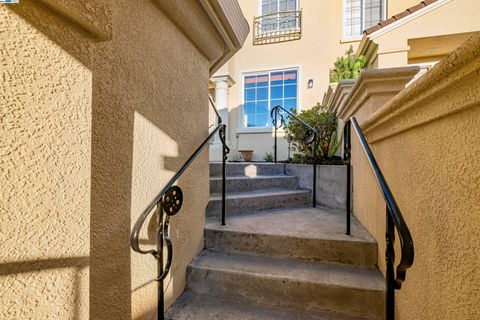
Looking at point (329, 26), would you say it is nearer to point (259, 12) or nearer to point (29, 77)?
point (259, 12)

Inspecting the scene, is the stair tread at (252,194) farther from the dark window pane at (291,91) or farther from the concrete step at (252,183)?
the dark window pane at (291,91)

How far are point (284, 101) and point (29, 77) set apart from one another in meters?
6.63

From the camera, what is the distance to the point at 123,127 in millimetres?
1158

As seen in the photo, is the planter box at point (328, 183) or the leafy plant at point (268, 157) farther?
the leafy plant at point (268, 157)

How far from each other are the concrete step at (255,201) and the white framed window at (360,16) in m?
5.35

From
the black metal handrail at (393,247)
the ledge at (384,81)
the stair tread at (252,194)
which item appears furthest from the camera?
the stair tread at (252,194)

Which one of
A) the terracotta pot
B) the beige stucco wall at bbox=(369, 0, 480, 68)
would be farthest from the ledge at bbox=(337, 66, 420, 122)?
the terracotta pot

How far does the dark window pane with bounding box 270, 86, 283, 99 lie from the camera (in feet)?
22.3

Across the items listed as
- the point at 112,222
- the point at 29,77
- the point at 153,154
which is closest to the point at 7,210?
the point at 29,77

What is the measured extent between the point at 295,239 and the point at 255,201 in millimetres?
929

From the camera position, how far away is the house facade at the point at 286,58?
6.27 metres

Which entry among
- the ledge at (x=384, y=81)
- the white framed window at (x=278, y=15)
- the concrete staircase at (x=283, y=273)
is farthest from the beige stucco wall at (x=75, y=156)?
the white framed window at (x=278, y=15)

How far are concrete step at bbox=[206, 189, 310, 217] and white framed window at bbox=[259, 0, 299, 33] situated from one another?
556cm

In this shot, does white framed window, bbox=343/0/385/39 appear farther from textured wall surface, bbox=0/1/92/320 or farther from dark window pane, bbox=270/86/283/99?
textured wall surface, bbox=0/1/92/320
